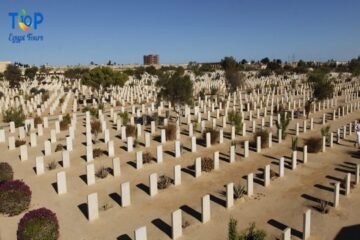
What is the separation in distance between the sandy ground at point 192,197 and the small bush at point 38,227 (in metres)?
0.61

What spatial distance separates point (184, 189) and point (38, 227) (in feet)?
14.6

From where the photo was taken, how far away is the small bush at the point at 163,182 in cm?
991

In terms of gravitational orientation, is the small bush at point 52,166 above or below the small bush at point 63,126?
below

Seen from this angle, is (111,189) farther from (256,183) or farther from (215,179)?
(256,183)

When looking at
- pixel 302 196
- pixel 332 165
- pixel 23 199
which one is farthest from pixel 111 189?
pixel 332 165

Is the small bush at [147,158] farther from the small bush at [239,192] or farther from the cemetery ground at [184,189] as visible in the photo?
the small bush at [239,192]

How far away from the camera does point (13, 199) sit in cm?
813

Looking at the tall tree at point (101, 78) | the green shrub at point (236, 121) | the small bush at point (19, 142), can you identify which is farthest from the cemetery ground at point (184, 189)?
the tall tree at point (101, 78)

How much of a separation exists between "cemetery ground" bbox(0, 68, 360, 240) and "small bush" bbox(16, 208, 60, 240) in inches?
23.8

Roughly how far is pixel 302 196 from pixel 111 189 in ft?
18.1

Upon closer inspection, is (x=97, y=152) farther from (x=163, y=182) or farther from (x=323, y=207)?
(x=323, y=207)

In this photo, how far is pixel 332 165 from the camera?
39.9ft

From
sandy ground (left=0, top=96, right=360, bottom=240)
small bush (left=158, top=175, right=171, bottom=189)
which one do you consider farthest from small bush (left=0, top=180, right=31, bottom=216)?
small bush (left=158, top=175, right=171, bottom=189)

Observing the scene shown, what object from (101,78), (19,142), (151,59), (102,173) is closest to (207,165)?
(102,173)
